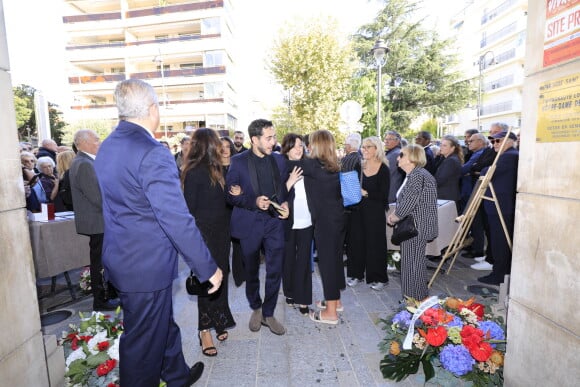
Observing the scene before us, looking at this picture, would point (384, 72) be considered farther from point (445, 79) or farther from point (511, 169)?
point (511, 169)

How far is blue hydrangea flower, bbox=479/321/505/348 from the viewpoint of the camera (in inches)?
111

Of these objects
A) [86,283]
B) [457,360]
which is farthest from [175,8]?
[457,360]

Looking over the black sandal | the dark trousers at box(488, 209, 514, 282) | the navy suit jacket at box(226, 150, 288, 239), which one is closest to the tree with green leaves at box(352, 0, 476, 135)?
the dark trousers at box(488, 209, 514, 282)

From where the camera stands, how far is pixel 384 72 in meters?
26.2

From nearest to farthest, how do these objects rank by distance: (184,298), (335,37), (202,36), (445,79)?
(184,298) → (335,37) → (445,79) → (202,36)

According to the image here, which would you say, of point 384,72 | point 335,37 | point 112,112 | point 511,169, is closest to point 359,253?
point 511,169

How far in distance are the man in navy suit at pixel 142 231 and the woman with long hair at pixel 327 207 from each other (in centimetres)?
170

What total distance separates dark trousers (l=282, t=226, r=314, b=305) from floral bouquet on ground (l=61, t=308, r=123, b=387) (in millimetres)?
1724

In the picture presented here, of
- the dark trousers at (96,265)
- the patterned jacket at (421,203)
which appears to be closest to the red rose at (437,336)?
the patterned jacket at (421,203)

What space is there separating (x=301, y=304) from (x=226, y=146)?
2.71m

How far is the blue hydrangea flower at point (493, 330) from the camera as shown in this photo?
2809 mm

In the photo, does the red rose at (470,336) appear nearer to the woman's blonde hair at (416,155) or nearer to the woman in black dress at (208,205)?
the woman's blonde hair at (416,155)

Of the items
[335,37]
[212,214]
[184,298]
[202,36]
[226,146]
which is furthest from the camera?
[202,36]

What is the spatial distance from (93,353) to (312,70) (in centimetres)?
1858
